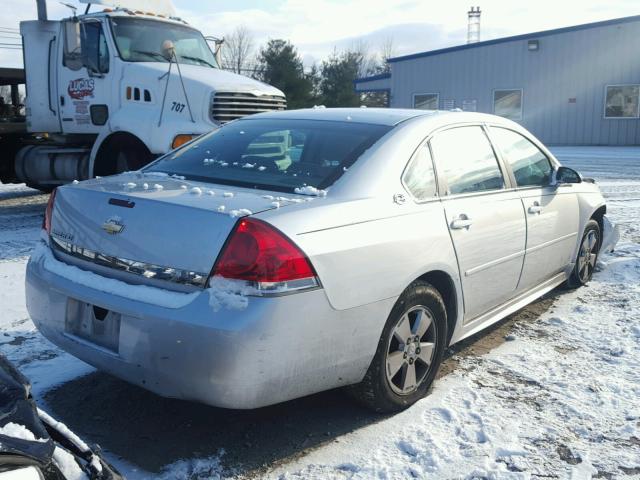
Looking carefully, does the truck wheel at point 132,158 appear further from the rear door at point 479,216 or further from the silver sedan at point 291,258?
the rear door at point 479,216

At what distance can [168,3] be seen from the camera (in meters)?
9.92

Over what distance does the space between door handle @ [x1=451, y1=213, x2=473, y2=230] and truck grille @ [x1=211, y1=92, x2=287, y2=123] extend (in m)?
5.31

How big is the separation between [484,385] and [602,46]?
24.4 metres

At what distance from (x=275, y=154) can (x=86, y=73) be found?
6.42 meters

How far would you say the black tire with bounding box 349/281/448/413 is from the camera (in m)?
3.21

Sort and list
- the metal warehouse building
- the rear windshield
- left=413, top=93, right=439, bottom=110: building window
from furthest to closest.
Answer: left=413, top=93, right=439, bottom=110: building window < the metal warehouse building < the rear windshield

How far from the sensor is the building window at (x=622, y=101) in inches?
966

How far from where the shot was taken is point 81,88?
9.29m

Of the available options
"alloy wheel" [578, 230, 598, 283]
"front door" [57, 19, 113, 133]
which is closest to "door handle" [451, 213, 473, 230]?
"alloy wheel" [578, 230, 598, 283]

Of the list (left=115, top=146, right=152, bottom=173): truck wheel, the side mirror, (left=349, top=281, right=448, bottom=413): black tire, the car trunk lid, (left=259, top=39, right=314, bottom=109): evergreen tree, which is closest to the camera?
the car trunk lid

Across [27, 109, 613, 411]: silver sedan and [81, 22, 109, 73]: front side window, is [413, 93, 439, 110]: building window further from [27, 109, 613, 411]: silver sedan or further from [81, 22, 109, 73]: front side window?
[27, 109, 613, 411]: silver sedan

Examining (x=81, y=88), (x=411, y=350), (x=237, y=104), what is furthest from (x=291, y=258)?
(x=81, y=88)

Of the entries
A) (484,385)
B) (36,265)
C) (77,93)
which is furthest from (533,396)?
(77,93)

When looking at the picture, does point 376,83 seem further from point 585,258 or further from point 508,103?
point 585,258
